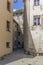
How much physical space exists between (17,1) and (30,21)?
15667 mm

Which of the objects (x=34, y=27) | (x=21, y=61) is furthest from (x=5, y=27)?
(x=21, y=61)

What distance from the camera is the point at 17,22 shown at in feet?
127

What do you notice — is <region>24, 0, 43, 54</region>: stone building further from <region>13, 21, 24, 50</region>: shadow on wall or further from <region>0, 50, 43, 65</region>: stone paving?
<region>13, 21, 24, 50</region>: shadow on wall

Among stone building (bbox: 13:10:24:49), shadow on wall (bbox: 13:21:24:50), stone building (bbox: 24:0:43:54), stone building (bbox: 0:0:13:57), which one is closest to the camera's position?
stone building (bbox: 0:0:13:57)

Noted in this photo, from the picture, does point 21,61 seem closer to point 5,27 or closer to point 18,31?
point 5,27

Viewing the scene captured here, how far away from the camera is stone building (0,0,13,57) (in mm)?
21616

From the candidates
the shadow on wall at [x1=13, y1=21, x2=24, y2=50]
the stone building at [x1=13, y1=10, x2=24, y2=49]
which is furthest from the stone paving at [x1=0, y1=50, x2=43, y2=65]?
the shadow on wall at [x1=13, y1=21, x2=24, y2=50]

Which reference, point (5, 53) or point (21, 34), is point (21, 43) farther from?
point (5, 53)

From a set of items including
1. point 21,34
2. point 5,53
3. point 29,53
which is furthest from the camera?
point 21,34

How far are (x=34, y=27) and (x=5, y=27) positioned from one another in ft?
13.7

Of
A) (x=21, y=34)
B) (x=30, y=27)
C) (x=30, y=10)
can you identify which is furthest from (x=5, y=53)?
(x=21, y=34)

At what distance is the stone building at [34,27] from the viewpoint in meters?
24.8

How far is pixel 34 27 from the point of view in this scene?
82.6 ft

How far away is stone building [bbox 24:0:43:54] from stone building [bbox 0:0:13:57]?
7.73 ft
